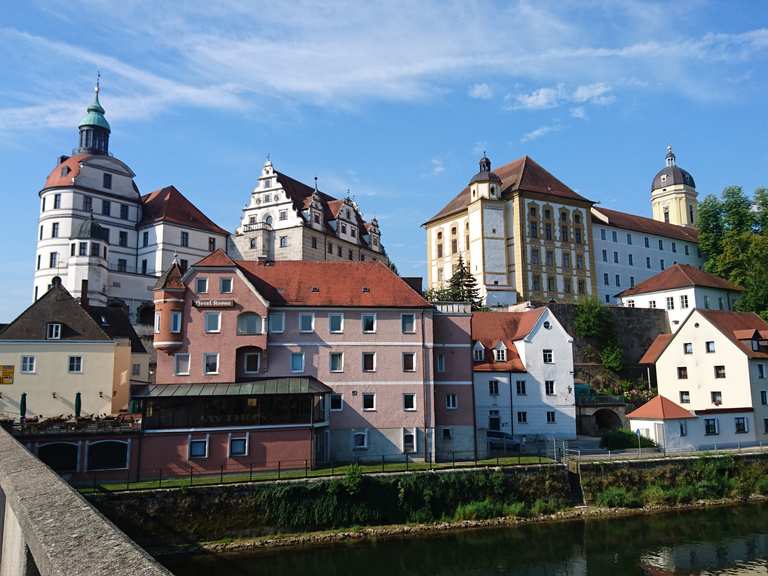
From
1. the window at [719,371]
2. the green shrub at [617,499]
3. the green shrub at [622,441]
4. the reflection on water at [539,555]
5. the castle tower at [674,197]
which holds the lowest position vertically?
the reflection on water at [539,555]

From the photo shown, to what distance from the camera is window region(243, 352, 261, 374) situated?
40.0 m

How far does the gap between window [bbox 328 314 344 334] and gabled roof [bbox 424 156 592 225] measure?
143ft

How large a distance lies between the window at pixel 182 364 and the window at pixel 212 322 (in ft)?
6.55

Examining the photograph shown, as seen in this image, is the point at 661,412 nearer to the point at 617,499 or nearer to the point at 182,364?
the point at 617,499

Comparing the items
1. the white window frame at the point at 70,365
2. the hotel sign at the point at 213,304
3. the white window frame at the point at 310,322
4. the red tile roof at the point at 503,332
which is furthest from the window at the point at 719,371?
the white window frame at the point at 70,365

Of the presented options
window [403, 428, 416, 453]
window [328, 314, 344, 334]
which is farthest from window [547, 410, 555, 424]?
window [328, 314, 344, 334]

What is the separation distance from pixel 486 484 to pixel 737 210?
66.3 metres

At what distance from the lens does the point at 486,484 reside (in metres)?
34.4

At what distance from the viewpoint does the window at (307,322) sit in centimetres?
4088

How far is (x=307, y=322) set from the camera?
41031mm

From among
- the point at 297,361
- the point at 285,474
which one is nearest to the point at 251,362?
the point at 297,361

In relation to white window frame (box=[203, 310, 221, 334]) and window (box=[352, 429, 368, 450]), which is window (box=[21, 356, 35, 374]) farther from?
window (box=[352, 429, 368, 450])

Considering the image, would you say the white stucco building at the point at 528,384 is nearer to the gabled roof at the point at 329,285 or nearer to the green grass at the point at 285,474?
the green grass at the point at 285,474

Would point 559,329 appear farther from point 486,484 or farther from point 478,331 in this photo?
point 486,484
